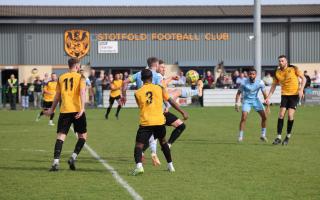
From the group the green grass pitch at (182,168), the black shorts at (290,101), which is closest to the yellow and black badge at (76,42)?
the green grass pitch at (182,168)

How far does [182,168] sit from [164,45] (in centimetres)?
3951

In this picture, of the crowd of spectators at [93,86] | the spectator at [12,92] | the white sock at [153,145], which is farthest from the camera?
the crowd of spectators at [93,86]

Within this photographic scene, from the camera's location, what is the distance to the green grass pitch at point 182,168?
34.5ft

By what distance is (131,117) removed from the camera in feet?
99.5

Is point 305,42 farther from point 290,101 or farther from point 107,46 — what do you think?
point 290,101

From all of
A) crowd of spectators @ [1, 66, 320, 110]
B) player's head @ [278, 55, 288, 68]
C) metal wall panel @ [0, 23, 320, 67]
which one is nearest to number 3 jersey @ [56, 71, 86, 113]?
player's head @ [278, 55, 288, 68]

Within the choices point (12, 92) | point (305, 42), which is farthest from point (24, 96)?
point (305, 42)

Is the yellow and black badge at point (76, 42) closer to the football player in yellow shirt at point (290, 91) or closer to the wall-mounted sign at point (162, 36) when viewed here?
the wall-mounted sign at point (162, 36)

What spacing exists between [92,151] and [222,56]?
37.1 m

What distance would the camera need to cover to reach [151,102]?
1237cm

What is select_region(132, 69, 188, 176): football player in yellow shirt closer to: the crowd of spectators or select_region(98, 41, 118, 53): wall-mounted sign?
the crowd of spectators

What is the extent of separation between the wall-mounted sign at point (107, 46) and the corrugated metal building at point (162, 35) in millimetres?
136

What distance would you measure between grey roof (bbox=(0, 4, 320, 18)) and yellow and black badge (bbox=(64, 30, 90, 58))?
3.79 feet

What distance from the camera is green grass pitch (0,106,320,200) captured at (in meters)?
10.5
